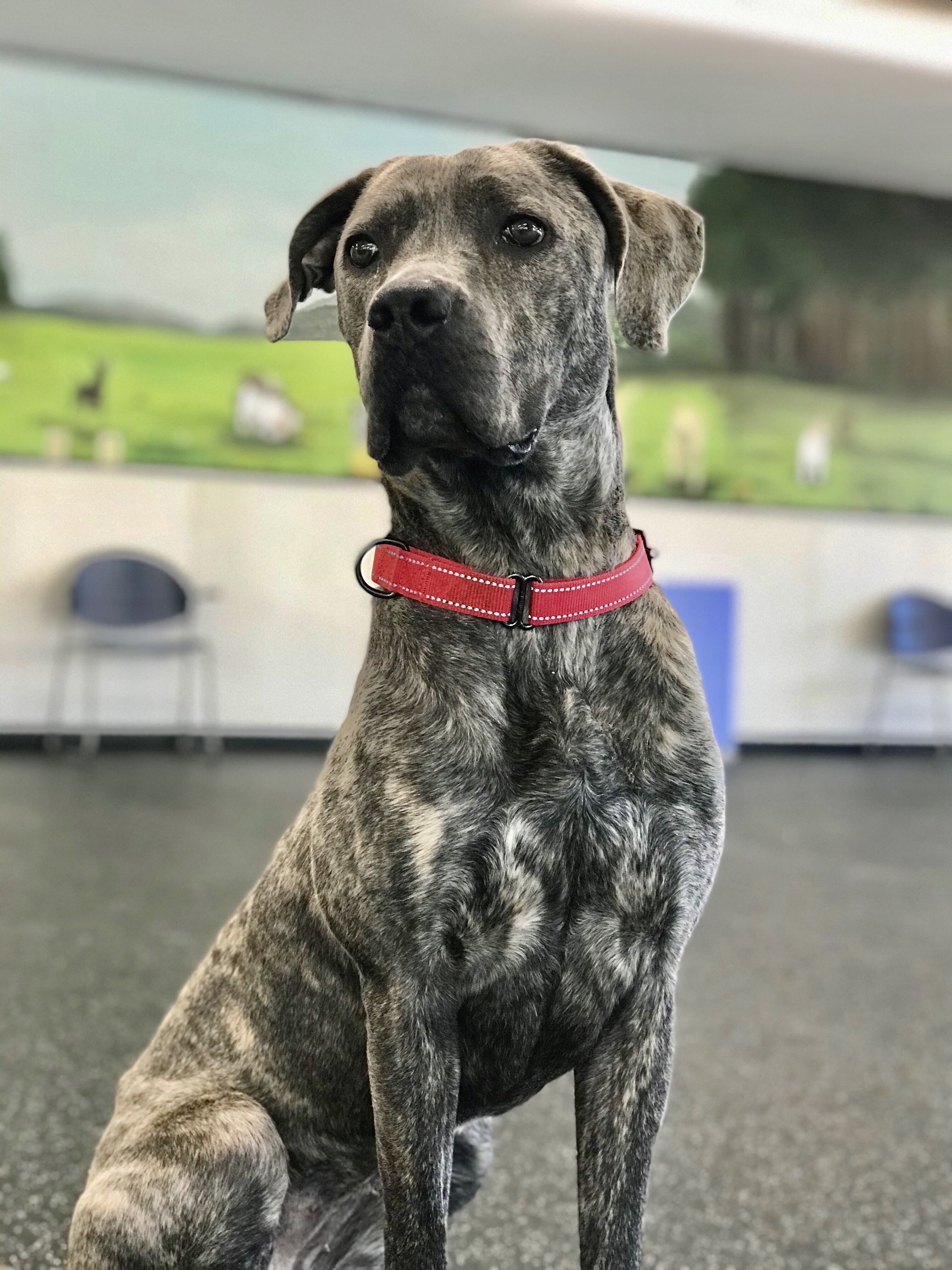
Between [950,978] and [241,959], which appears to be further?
[950,978]

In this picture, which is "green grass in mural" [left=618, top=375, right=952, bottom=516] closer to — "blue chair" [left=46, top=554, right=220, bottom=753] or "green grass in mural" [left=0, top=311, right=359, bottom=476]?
"green grass in mural" [left=0, top=311, right=359, bottom=476]

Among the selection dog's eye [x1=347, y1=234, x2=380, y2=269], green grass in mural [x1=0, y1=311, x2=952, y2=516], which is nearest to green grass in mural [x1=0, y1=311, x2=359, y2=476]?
green grass in mural [x1=0, y1=311, x2=952, y2=516]

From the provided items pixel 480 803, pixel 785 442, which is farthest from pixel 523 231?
pixel 785 442

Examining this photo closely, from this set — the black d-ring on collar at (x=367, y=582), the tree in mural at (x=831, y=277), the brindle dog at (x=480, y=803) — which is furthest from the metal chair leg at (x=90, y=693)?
the black d-ring on collar at (x=367, y=582)

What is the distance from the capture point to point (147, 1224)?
1188 millimetres

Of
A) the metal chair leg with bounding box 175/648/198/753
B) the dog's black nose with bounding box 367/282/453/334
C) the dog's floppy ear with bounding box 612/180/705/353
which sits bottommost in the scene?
the metal chair leg with bounding box 175/648/198/753

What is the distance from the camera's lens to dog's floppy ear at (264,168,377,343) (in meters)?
1.29

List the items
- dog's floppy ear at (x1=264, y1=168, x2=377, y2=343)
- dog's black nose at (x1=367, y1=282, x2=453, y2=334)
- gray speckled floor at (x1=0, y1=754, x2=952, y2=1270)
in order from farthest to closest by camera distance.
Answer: gray speckled floor at (x1=0, y1=754, x2=952, y2=1270) → dog's floppy ear at (x1=264, y1=168, x2=377, y2=343) → dog's black nose at (x1=367, y1=282, x2=453, y2=334)

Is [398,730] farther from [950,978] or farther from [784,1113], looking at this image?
[950,978]

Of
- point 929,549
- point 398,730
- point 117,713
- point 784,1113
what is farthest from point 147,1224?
point 929,549

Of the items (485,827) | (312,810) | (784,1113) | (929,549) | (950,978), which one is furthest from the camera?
(929,549)

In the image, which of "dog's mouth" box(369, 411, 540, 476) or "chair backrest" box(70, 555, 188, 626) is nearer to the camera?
"dog's mouth" box(369, 411, 540, 476)

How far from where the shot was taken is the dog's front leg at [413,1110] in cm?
112

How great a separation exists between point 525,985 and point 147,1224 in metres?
0.46
